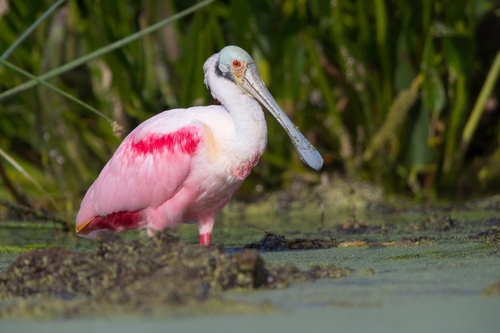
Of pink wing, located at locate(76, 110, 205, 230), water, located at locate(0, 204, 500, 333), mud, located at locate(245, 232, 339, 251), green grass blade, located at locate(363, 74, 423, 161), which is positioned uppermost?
green grass blade, located at locate(363, 74, 423, 161)

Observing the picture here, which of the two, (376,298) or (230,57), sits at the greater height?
(230,57)

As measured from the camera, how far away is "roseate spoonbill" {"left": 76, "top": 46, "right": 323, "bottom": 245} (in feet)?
16.9

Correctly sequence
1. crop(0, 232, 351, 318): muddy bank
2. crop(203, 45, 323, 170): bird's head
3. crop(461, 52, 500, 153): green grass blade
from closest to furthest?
crop(0, 232, 351, 318): muddy bank, crop(203, 45, 323, 170): bird's head, crop(461, 52, 500, 153): green grass blade

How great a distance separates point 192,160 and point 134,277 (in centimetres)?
151

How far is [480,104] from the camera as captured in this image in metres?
8.83

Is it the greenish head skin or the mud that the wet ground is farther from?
the greenish head skin

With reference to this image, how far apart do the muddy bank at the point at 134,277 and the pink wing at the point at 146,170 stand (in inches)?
41.1

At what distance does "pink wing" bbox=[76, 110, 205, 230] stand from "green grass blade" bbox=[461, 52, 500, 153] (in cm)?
396

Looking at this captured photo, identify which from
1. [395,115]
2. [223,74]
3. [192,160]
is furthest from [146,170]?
[395,115]

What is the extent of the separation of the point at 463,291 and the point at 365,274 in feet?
1.96

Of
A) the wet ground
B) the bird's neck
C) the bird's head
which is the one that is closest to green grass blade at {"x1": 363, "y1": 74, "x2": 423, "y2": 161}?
the wet ground

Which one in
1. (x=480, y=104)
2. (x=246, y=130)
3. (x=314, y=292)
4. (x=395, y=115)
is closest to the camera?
(x=314, y=292)

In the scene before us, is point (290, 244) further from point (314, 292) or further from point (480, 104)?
point (480, 104)

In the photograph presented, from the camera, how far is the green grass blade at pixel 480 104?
8.67m
